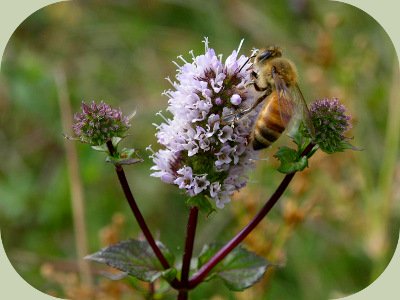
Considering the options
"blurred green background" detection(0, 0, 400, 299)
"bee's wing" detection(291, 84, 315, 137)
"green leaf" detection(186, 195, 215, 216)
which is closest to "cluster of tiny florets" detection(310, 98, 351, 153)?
"bee's wing" detection(291, 84, 315, 137)

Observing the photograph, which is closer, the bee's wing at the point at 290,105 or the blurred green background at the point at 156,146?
the bee's wing at the point at 290,105

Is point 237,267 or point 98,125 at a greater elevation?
point 98,125

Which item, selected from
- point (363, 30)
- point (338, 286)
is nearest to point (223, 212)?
point (338, 286)

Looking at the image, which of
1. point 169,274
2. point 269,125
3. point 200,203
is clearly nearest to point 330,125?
point 269,125

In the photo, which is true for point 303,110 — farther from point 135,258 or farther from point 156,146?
point 156,146

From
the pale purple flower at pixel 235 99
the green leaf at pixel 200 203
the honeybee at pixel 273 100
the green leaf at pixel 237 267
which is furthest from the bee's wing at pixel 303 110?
the green leaf at pixel 237 267

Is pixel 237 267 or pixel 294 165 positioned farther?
pixel 237 267

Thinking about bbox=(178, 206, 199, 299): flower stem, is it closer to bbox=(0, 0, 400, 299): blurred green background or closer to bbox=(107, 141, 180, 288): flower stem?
bbox=(107, 141, 180, 288): flower stem

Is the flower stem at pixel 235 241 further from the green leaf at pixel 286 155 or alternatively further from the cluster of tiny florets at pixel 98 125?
the cluster of tiny florets at pixel 98 125
